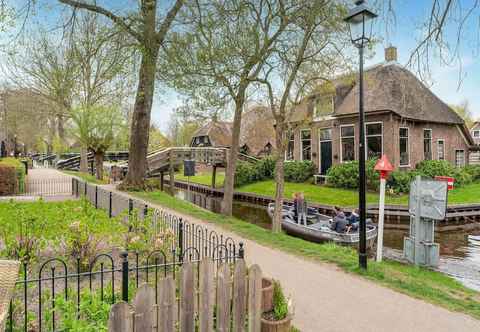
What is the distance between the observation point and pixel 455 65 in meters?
3.25

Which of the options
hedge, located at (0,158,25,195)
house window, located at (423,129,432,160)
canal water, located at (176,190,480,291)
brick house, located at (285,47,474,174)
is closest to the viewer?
canal water, located at (176,190,480,291)

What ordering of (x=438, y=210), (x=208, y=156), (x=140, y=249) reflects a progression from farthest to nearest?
(x=208, y=156), (x=438, y=210), (x=140, y=249)

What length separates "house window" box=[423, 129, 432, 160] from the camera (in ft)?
80.2

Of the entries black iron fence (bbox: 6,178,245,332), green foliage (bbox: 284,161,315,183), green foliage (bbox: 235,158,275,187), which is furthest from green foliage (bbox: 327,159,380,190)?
black iron fence (bbox: 6,178,245,332)

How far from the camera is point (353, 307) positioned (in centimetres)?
513

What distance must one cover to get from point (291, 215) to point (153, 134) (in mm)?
45856

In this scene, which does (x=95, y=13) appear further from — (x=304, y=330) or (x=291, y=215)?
(x=291, y=215)

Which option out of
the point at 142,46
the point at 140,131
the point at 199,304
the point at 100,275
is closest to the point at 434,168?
the point at 140,131

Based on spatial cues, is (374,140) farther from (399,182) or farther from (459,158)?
(459,158)

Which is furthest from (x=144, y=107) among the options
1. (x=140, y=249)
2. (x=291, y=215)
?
(x=140, y=249)

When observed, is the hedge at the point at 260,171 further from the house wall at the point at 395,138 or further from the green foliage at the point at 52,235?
the green foliage at the point at 52,235

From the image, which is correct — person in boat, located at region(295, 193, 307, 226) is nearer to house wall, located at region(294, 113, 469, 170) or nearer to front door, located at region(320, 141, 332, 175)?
house wall, located at region(294, 113, 469, 170)

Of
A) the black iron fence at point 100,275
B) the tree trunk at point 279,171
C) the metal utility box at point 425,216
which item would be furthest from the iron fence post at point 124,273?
the tree trunk at point 279,171

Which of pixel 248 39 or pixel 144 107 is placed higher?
pixel 248 39
